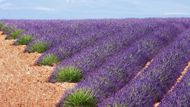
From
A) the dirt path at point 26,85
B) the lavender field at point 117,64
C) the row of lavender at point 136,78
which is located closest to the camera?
the row of lavender at point 136,78

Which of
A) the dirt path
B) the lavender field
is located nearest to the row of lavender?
the lavender field

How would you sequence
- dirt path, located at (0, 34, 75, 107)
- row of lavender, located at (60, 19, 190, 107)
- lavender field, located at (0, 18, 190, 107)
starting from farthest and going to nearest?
dirt path, located at (0, 34, 75, 107)
lavender field, located at (0, 18, 190, 107)
row of lavender, located at (60, 19, 190, 107)

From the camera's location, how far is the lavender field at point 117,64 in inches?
310

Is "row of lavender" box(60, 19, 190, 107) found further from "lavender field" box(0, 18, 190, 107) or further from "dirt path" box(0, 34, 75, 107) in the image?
"dirt path" box(0, 34, 75, 107)

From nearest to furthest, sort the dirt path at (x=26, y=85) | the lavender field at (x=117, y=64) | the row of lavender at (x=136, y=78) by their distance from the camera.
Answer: the row of lavender at (x=136, y=78), the lavender field at (x=117, y=64), the dirt path at (x=26, y=85)

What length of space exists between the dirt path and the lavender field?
1.06 feet

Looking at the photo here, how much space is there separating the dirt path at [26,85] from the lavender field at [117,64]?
Result: 32cm

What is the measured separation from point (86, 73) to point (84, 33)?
5.46m

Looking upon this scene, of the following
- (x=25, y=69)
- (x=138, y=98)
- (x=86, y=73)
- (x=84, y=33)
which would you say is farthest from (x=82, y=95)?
(x=84, y=33)

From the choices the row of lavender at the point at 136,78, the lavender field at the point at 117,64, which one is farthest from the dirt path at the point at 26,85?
the row of lavender at the point at 136,78

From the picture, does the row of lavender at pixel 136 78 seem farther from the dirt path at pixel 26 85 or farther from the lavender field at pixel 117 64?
the dirt path at pixel 26 85

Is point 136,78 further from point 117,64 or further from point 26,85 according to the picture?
point 26,85

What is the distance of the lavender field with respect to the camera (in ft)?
25.8

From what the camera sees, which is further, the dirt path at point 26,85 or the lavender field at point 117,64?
the dirt path at point 26,85
